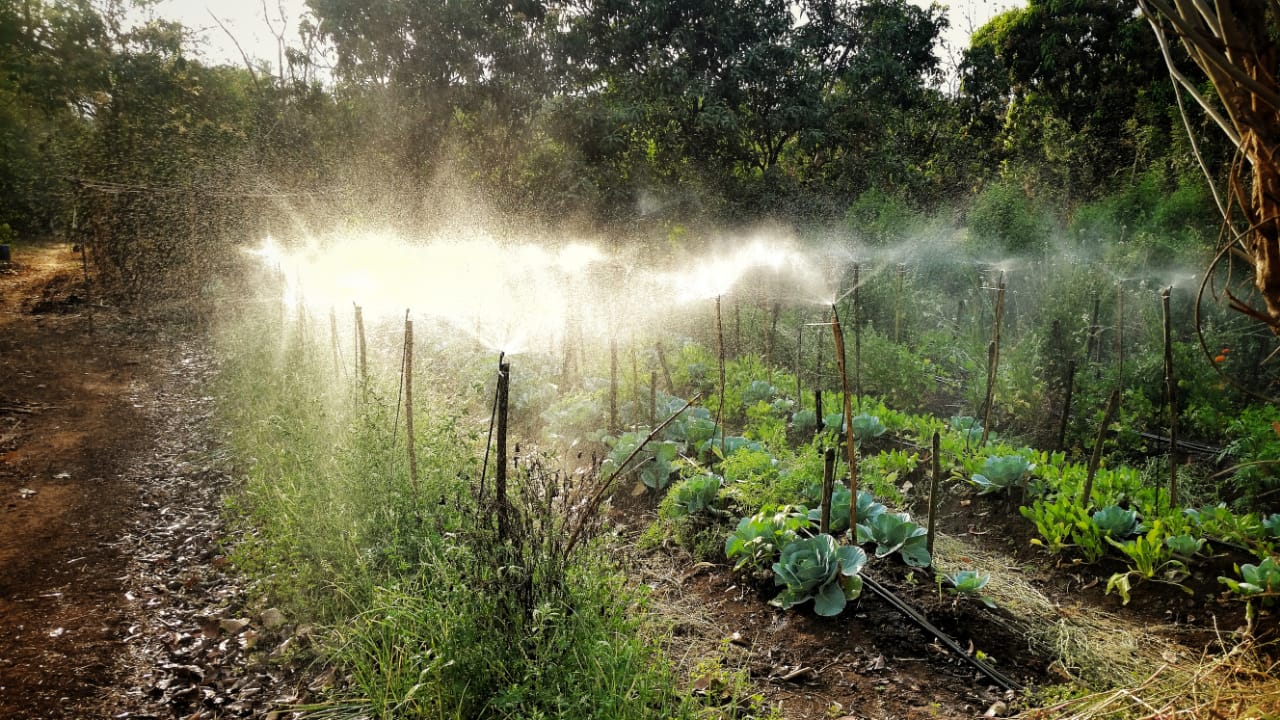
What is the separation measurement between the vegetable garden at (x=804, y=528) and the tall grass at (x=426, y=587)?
0.07 feet

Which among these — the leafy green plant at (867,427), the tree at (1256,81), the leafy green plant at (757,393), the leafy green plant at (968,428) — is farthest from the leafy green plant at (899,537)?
the tree at (1256,81)

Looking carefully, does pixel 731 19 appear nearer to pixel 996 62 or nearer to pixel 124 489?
pixel 996 62

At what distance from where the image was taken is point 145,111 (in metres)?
16.1

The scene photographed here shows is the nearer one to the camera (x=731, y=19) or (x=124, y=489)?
(x=124, y=489)

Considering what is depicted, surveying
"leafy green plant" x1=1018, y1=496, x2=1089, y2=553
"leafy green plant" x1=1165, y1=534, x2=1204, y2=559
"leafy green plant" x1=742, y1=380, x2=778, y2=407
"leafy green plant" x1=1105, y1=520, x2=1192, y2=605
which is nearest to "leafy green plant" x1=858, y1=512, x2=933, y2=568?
"leafy green plant" x1=1018, y1=496, x2=1089, y2=553

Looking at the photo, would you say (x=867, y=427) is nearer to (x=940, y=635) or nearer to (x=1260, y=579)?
(x=940, y=635)

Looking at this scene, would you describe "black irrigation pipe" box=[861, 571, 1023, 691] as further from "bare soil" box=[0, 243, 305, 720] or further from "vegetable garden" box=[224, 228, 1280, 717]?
"bare soil" box=[0, 243, 305, 720]

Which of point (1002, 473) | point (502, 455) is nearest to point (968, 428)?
point (1002, 473)

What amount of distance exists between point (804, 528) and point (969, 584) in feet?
2.84

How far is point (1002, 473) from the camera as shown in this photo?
4383 mm

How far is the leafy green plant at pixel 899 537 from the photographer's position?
→ 11.8ft

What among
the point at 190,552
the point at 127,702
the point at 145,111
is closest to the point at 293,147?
the point at 145,111

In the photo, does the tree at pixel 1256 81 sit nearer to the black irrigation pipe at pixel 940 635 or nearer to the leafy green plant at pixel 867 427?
the black irrigation pipe at pixel 940 635

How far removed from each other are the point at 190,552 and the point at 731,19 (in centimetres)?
1643
